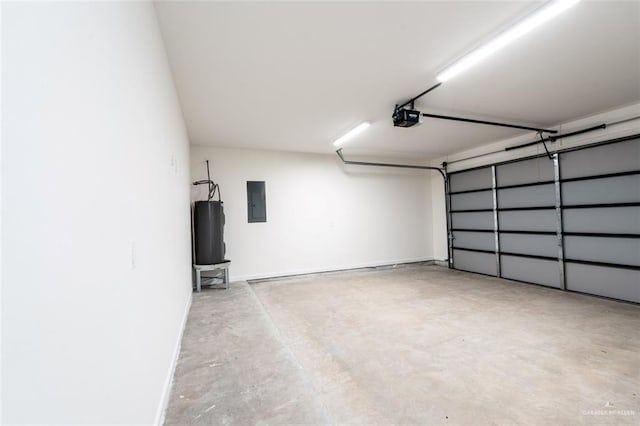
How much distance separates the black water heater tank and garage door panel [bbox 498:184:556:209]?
5670mm

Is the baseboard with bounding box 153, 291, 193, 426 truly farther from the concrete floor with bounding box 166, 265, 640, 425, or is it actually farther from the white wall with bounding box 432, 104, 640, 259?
the white wall with bounding box 432, 104, 640, 259

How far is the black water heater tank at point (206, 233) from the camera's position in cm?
486

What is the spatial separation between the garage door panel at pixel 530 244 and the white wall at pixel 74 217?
6096mm

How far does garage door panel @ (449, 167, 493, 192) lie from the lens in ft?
19.7

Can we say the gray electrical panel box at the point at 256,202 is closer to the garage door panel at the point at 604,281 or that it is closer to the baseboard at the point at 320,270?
the baseboard at the point at 320,270

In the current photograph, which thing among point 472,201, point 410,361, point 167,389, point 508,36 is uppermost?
point 508,36

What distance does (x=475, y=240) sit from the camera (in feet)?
20.8

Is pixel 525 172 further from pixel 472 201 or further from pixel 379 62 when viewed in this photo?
pixel 379 62

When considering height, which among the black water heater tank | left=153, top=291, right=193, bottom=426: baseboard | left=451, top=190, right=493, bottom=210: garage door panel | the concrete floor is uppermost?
left=451, top=190, right=493, bottom=210: garage door panel

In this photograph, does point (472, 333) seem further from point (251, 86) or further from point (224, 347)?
point (251, 86)

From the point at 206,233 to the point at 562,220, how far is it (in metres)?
6.16

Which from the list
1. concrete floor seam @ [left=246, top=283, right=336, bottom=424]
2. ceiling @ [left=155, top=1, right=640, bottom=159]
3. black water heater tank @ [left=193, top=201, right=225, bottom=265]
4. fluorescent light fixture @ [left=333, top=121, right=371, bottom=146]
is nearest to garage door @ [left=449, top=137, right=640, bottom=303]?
ceiling @ [left=155, top=1, right=640, bottom=159]

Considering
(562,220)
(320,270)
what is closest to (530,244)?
(562,220)

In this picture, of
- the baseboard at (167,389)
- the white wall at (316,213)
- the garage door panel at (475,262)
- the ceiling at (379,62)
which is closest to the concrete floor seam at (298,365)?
the baseboard at (167,389)
